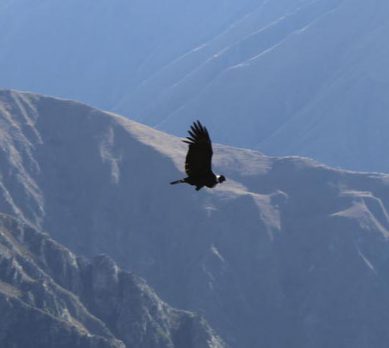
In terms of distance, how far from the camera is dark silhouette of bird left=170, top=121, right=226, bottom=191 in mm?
56938

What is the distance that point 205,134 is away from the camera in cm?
5688

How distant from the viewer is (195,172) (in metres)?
58.1

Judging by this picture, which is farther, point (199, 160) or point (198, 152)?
point (199, 160)

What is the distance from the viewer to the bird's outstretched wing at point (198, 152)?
5691 cm

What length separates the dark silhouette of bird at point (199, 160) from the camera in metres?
56.9

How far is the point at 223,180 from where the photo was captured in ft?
189

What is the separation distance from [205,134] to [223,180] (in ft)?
8.33

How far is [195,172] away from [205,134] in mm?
2257

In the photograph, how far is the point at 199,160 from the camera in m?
57.8

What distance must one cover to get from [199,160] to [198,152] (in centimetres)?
47

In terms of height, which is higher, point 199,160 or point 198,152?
point 198,152

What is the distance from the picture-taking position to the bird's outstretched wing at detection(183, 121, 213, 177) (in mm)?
56906

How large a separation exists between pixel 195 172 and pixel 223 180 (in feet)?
4.95
